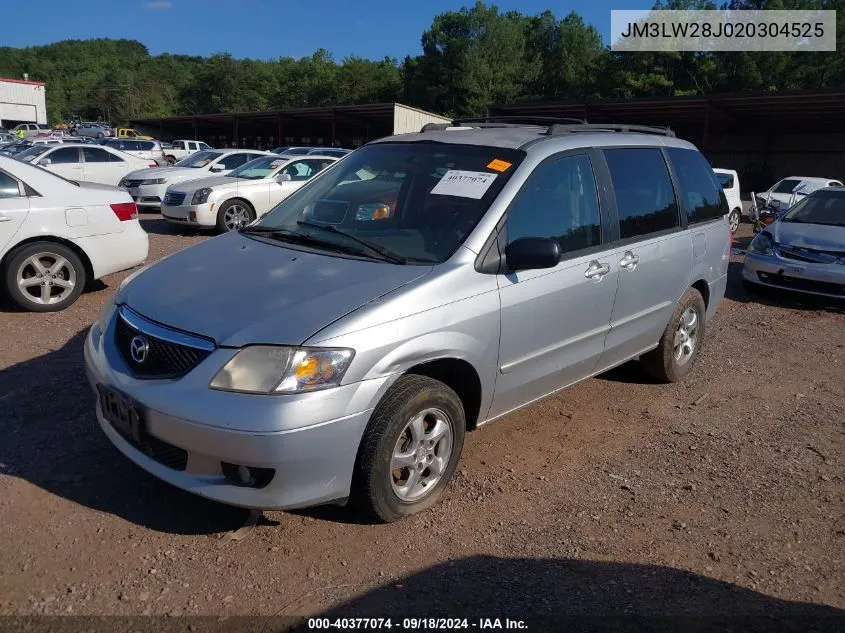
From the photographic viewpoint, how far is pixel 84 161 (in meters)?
16.9

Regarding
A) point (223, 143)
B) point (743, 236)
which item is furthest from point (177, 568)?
point (223, 143)

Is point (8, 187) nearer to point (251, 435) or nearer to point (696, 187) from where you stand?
point (251, 435)

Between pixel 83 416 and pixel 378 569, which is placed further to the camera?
pixel 83 416

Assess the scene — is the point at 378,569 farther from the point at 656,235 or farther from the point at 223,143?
the point at 223,143

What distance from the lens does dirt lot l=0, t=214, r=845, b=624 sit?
274 centimetres

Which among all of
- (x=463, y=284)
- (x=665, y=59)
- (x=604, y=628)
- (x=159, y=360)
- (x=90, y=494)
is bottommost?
(x=604, y=628)

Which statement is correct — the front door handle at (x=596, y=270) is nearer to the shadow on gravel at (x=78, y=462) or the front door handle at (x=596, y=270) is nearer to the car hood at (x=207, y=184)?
the shadow on gravel at (x=78, y=462)

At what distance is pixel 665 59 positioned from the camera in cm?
5281

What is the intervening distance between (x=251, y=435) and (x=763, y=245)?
327 inches

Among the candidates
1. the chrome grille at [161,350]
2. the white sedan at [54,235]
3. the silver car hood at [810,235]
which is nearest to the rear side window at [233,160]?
the white sedan at [54,235]

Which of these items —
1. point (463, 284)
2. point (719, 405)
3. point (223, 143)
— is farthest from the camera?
point (223, 143)

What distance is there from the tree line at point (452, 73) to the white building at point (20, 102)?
30952mm

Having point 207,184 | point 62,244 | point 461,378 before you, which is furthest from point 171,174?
point 461,378

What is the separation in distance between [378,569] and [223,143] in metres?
63.4
